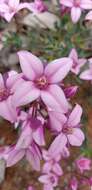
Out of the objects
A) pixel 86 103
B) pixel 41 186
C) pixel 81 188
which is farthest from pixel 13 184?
pixel 86 103

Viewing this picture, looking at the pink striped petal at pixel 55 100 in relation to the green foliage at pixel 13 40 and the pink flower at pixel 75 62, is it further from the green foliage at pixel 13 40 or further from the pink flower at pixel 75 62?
the green foliage at pixel 13 40

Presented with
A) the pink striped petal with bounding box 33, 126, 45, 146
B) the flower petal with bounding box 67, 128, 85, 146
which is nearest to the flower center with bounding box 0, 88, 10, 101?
the pink striped petal with bounding box 33, 126, 45, 146

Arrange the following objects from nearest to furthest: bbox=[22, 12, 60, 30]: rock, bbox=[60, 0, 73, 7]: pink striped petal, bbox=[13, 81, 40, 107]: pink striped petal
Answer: bbox=[13, 81, 40, 107]: pink striped petal → bbox=[60, 0, 73, 7]: pink striped petal → bbox=[22, 12, 60, 30]: rock

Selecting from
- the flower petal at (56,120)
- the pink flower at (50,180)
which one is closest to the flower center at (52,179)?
the pink flower at (50,180)

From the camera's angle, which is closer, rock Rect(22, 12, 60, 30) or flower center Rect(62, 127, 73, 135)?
flower center Rect(62, 127, 73, 135)

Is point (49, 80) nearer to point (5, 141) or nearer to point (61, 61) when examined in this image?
point (61, 61)

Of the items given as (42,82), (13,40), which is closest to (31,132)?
(42,82)

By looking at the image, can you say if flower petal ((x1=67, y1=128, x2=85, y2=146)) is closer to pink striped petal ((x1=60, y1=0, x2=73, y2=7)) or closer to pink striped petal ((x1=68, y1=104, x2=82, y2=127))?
pink striped petal ((x1=68, y1=104, x2=82, y2=127))
